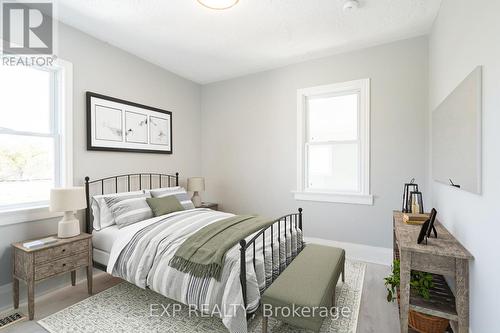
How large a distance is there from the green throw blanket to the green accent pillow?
819 mm

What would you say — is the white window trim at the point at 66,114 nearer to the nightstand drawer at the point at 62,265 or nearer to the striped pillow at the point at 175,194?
the nightstand drawer at the point at 62,265

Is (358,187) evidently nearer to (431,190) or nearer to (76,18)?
(431,190)

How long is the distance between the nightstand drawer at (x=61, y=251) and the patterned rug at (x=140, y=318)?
1.56 ft

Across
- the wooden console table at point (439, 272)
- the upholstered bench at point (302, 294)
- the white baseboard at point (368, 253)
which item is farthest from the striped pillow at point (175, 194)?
the wooden console table at point (439, 272)

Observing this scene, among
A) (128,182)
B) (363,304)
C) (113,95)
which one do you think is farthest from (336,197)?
(113,95)

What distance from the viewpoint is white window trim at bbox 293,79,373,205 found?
10.8 ft

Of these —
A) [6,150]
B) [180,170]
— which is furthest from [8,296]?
[180,170]

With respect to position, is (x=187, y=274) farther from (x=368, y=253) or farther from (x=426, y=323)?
(x=368, y=253)

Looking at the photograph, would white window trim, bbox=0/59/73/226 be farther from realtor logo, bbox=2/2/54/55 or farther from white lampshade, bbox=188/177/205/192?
white lampshade, bbox=188/177/205/192

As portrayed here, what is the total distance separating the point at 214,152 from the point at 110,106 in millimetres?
1877

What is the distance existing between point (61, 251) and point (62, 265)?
130 millimetres

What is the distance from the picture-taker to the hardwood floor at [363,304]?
1.99 meters

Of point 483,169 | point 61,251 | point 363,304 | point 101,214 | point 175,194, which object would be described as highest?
point 483,169

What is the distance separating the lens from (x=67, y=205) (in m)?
2.29
